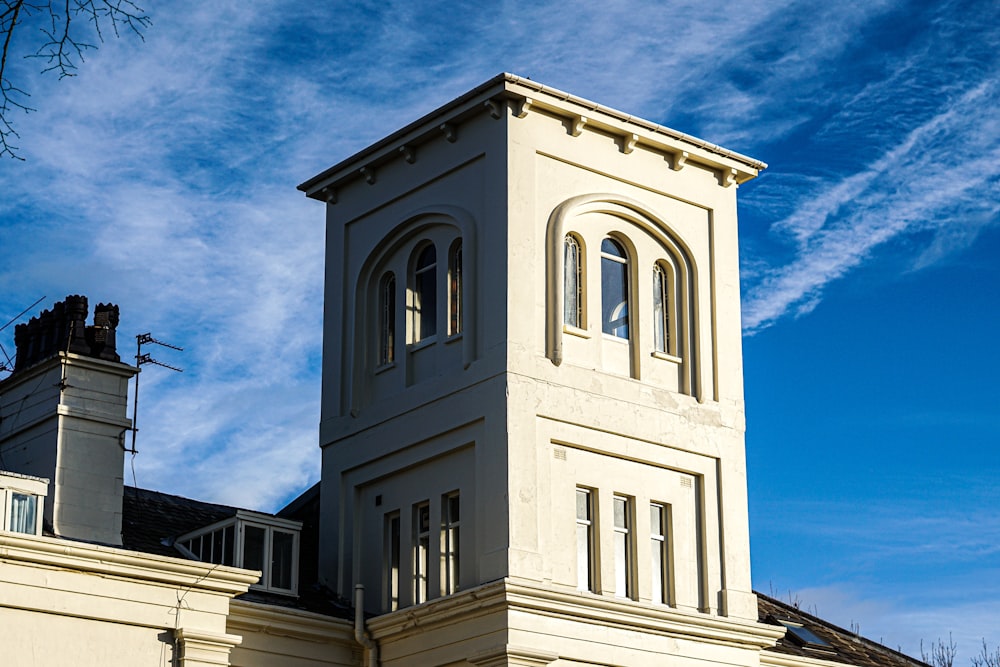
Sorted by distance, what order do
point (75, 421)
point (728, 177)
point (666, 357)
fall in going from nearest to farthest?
point (75, 421) → point (666, 357) → point (728, 177)

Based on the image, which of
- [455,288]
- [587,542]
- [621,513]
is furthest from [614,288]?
[587,542]

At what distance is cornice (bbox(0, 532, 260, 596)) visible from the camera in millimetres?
24750

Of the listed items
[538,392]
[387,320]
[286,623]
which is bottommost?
[286,623]

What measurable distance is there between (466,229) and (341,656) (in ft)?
26.8

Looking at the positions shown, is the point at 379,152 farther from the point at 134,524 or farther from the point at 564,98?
the point at 134,524

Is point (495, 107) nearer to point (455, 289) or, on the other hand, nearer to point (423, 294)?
point (455, 289)

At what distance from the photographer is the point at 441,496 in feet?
99.9

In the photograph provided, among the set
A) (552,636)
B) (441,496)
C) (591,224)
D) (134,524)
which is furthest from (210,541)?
(591,224)

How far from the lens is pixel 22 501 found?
86.1 feet

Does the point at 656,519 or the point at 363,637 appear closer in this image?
the point at 363,637

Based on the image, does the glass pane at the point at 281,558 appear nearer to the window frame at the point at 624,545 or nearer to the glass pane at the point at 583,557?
the glass pane at the point at 583,557

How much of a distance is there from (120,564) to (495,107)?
1096cm

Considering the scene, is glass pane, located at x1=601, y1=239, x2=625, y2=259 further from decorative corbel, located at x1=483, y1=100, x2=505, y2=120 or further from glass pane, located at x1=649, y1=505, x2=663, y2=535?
glass pane, located at x1=649, y1=505, x2=663, y2=535

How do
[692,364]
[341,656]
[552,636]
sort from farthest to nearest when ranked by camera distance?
[692,364], [341,656], [552,636]
